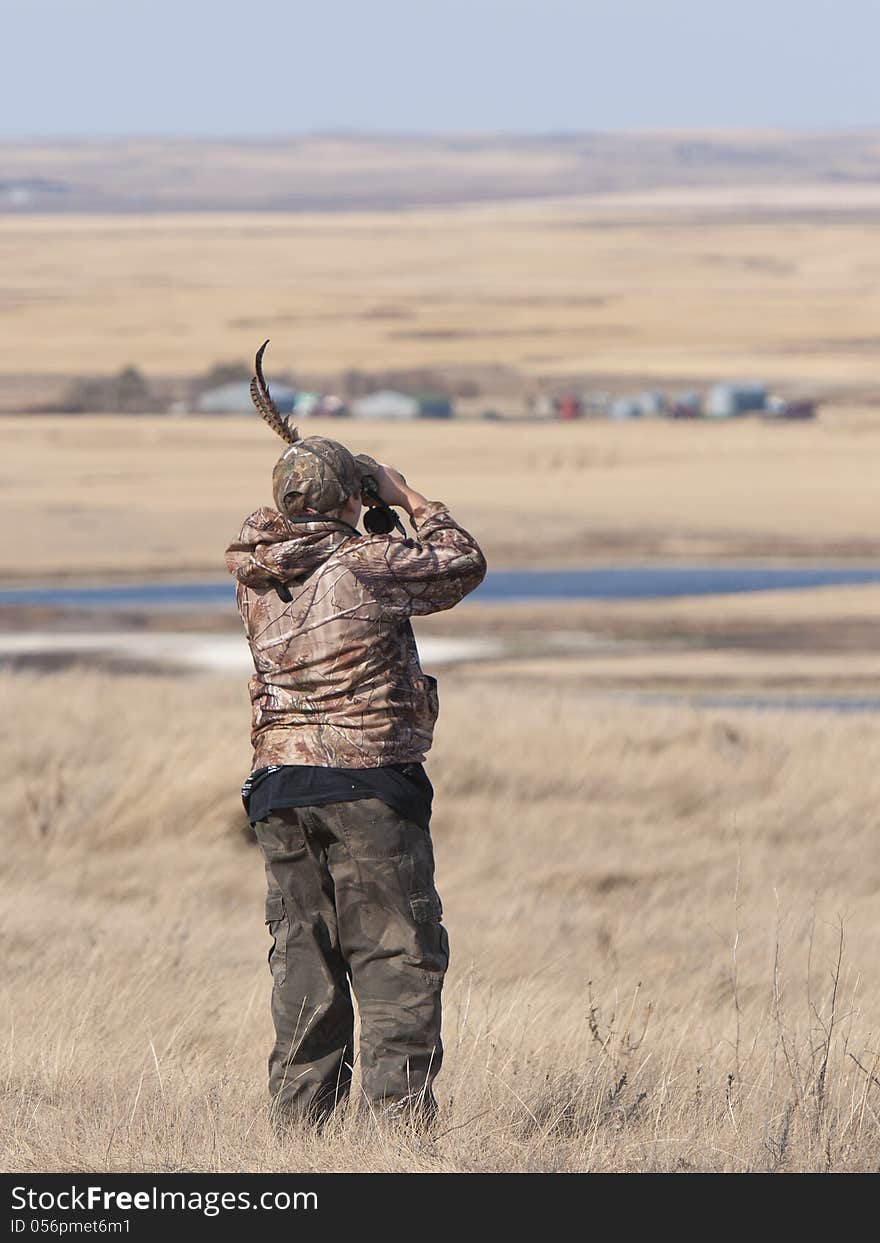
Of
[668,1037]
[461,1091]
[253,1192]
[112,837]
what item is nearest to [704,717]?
[112,837]

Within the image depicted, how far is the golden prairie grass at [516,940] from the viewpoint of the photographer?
5508mm

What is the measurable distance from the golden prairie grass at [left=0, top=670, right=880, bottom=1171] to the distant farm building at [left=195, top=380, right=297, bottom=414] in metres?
45.2

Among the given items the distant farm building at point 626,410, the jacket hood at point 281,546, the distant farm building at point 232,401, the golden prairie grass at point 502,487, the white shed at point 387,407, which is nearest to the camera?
the jacket hood at point 281,546

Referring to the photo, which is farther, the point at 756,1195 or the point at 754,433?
the point at 754,433

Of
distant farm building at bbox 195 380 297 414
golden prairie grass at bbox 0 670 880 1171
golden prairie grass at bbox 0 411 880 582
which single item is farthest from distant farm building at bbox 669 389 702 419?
golden prairie grass at bbox 0 670 880 1171

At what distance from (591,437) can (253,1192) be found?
50.2m

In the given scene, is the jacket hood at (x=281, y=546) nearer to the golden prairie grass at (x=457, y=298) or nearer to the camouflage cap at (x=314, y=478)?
the camouflage cap at (x=314, y=478)

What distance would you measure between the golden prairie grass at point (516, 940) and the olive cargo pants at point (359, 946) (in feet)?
0.64

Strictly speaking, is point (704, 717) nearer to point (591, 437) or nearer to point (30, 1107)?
point (30, 1107)

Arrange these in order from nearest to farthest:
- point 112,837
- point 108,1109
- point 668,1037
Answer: point 108,1109, point 668,1037, point 112,837

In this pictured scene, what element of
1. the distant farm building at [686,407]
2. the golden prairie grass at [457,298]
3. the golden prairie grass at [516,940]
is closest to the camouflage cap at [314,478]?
the golden prairie grass at [516,940]

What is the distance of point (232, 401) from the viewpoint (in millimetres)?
64938

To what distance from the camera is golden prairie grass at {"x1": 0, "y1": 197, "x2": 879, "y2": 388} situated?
270 ft

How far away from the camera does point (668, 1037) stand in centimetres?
746
